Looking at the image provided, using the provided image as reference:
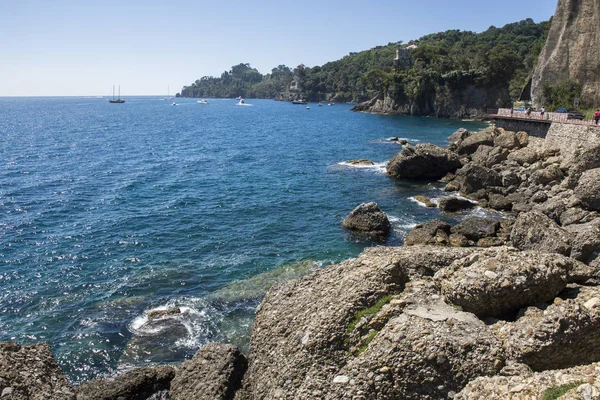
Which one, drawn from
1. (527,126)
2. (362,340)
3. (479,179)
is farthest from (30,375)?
(527,126)

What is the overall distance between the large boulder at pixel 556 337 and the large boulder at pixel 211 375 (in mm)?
8775

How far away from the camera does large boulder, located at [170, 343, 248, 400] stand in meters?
14.3

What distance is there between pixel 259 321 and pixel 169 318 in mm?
7034

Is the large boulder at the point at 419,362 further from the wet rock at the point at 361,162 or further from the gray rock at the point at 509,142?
the wet rock at the point at 361,162

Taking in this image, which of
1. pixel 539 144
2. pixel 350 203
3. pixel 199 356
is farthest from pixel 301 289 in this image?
pixel 539 144

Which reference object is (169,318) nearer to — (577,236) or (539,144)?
(577,236)

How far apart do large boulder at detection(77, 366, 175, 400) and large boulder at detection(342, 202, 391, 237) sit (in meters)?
18.9

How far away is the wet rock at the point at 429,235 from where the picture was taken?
2839 centimetres

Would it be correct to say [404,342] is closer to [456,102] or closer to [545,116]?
[545,116]

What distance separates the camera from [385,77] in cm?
14838

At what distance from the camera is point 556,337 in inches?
480

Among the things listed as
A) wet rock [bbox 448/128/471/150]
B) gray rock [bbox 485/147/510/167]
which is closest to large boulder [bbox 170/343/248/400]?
gray rock [bbox 485/147/510/167]

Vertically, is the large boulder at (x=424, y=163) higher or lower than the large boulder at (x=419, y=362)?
higher

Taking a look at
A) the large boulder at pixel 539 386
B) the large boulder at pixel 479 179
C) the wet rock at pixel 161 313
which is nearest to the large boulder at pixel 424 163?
the large boulder at pixel 479 179
